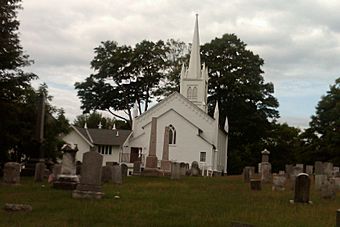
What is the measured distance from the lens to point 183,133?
55.0m

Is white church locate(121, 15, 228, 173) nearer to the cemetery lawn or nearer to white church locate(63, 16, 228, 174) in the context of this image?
white church locate(63, 16, 228, 174)

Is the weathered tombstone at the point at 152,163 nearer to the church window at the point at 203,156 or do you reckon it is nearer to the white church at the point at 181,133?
the white church at the point at 181,133

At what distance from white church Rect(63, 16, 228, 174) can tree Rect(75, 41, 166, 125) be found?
591 cm

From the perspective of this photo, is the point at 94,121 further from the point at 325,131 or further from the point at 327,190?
the point at 327,190

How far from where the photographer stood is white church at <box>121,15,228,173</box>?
5450cm

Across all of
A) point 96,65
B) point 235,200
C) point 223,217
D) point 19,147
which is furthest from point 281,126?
point 223,217

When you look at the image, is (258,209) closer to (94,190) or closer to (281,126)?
(94,190)

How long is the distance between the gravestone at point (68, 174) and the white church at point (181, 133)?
33638 mm

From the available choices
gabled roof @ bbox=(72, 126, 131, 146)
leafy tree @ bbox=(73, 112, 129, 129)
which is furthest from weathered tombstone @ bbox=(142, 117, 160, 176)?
leafy tree @ bbox=(73, 112, 129, 129)

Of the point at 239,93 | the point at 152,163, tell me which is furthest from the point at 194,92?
the point at 152,163

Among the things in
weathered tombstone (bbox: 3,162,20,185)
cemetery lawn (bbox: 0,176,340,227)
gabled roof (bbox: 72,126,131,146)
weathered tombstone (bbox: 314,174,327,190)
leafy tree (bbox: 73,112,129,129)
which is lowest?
cemetery lawn (bbox: 0,176,340,227)

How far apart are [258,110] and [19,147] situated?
41.3 metres

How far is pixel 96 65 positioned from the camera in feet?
221

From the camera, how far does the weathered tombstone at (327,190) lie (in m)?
18.4
